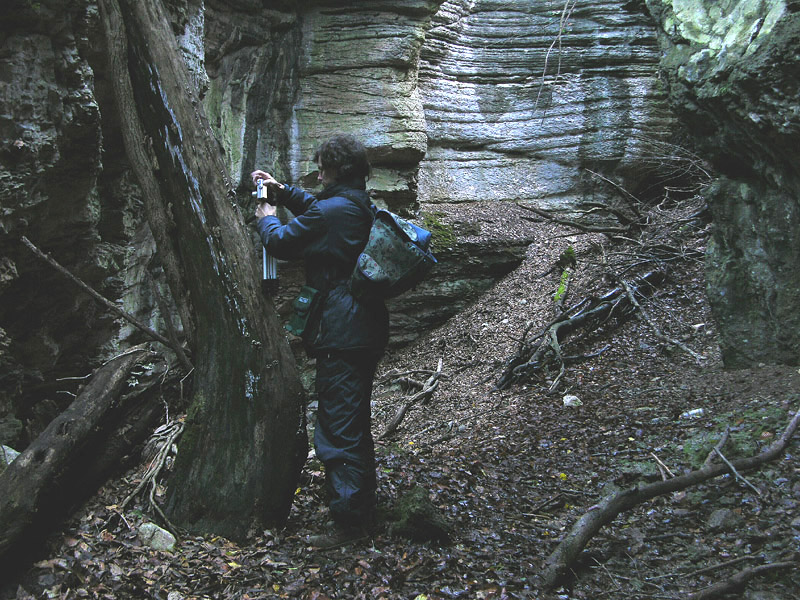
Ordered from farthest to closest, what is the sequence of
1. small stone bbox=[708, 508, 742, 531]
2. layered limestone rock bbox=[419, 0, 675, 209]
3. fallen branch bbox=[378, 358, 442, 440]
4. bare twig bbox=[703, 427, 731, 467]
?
layered limestone rock bbox=[419, 0, 675, 209]
fallen branch bbox=[378, 358, 442, 440]
bare twig bbox=[703, 427, 731, 467]
small stone bbox=[708, 508, 742, 531]

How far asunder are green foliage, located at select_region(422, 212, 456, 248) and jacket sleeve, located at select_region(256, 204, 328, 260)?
23.8 ft

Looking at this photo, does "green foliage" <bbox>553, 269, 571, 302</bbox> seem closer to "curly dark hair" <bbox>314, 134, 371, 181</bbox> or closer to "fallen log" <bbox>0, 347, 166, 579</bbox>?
"curly dark hair" <bbox>314, 134, 371, 181</bbox>

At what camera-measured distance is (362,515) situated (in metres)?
3.75

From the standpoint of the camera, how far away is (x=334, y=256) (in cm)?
374

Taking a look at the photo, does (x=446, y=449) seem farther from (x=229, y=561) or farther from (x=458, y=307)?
(x=458, y=307)

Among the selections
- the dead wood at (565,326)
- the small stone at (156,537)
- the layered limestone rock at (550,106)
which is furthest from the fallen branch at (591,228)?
the small stone at (156,537)

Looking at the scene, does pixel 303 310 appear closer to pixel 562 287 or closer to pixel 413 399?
pixel 413 399

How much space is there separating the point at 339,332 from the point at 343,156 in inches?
40.5

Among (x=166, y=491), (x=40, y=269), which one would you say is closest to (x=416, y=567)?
(x=166, y=491)

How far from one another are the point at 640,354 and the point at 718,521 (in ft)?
11.3

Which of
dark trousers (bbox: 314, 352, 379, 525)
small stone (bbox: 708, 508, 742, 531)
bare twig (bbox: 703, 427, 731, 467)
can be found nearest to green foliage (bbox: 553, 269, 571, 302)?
bare twig (bbox: 703, 427, 731, 467)

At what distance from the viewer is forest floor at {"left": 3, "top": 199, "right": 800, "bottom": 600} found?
3.24 m

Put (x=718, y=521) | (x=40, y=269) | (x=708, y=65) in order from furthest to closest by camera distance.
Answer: (x=708, y=65) → (x=40, y=269) → (x=718, y=521)

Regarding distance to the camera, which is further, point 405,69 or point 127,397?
point 405,69
